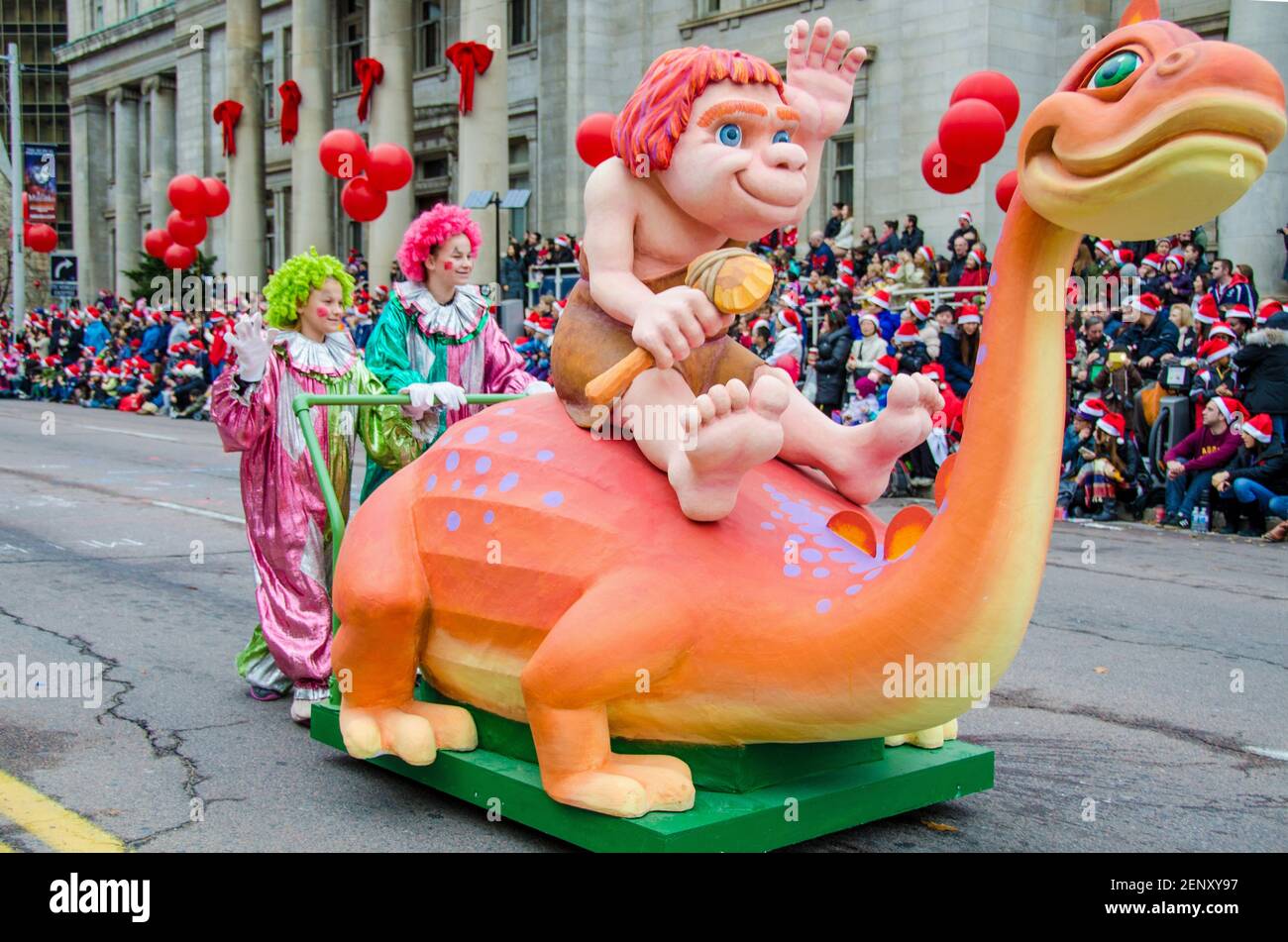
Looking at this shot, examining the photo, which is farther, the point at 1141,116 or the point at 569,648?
the point at 569,648

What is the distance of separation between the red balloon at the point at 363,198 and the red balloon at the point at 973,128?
10.6 metres

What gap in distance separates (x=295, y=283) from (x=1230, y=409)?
870cm

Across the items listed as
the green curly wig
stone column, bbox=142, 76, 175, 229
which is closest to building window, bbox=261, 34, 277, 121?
stone column, bbox=142, 76, 175, 229

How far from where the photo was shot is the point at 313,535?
17.9 feet

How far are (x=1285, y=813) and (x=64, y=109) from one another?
6682cm

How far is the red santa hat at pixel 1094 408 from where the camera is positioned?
12.2 metres

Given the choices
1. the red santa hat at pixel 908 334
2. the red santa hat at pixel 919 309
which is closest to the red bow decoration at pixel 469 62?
→ the red santa hat at pixel 919 309

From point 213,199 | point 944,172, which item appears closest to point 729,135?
point 944,172

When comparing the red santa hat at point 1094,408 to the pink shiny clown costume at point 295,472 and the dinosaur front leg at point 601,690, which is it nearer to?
the pink shiny clown costume at point 295,472

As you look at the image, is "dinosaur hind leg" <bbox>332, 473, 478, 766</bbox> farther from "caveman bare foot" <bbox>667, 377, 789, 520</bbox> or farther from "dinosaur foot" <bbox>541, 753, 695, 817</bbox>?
"caveman bare foot" <bbox>667, 377, 789, 520</bbox>

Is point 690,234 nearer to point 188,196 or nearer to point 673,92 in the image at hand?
point 673,92

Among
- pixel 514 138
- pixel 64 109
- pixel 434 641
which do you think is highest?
pixel 64 109
